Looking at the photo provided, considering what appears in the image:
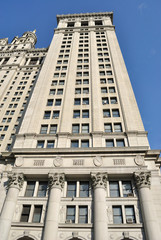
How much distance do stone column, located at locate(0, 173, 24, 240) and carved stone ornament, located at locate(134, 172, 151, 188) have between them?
45.6 feet

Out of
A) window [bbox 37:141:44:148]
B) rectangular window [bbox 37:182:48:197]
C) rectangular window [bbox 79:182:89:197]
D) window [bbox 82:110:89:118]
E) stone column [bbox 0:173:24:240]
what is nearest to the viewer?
stone column [bbox 0:173:24:240]

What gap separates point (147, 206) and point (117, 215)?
343 centimetres

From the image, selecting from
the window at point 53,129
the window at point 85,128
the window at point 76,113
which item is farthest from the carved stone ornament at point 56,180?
the window at point 76,113

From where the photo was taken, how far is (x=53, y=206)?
23281 millimetres

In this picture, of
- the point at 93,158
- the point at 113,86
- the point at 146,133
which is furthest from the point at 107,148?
the point at 113,86

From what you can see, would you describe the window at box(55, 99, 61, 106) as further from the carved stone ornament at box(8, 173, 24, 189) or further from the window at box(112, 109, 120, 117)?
the carved stone ornament at box(8, 173, 24, 189)

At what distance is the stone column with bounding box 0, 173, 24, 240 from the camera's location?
71.3 feet

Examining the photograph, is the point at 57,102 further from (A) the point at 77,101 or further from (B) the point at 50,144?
(B) the point at 50,144

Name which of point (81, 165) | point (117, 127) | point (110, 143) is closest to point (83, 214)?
point (81, 165)

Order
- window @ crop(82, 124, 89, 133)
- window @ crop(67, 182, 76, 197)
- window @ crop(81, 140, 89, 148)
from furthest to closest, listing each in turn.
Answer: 1. window @ crop(82, 124, 89, 133)
2. window @ crop(81, 140, 89, 148)
3. window @ crop(67, 182, 76, 197)

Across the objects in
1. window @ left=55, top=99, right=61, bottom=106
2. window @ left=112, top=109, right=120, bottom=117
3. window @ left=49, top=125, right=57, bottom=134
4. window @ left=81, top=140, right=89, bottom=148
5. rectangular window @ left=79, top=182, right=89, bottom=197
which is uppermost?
window @ left=55, top=99, right=61, bottom=106

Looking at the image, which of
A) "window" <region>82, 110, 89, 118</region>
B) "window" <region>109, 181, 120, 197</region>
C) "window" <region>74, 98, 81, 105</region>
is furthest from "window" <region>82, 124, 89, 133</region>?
"window" <region>109, 181, 120, 197</region>

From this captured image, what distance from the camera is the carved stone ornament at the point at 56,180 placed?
2522 centimetres

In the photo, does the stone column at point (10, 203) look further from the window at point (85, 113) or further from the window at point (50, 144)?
the window at point (85, 113)
